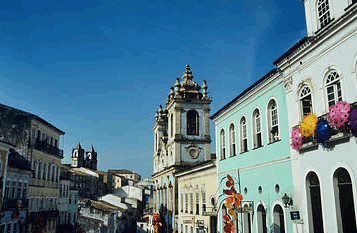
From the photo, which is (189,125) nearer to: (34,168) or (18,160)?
(34,168)

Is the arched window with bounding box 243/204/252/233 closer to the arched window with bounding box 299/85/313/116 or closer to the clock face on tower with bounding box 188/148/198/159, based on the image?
the arched window with bounding box 299/85/313/116

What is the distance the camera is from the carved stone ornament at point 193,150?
1668 inches

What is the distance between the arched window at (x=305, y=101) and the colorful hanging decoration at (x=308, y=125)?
86 cm

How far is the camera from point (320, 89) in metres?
12.5

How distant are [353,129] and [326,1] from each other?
5371 mm

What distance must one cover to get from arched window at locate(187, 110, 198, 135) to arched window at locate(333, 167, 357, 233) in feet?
104

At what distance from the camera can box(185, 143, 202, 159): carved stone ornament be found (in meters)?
42.4

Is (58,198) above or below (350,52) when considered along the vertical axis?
below

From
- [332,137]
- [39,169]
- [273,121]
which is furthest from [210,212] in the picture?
[39,169]

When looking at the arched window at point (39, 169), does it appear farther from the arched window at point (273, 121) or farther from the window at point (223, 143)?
the arched window at point (273, 121)

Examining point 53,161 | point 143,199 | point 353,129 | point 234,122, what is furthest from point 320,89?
point 143,199

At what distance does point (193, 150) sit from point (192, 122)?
3.53 metres

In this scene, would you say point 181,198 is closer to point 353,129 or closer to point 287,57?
point 287,57

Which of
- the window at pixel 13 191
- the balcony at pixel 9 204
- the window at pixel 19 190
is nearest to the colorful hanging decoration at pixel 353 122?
the balcony at pixel 9 204
